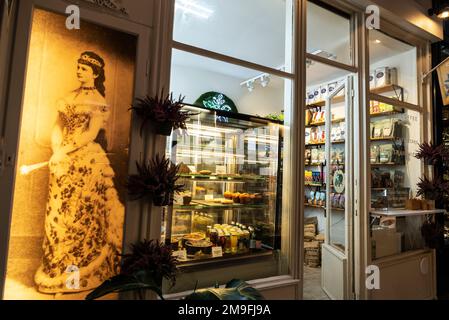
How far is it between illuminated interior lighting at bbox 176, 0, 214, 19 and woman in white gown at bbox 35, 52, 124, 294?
858mm

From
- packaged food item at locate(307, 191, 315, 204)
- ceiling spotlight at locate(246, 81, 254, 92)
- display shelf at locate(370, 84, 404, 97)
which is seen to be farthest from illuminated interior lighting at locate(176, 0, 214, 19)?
packaged food item at locate(307, 191, 315, 204)

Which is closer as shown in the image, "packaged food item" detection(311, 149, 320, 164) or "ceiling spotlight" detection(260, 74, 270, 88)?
"ceiling spotlight" detection(260, 74, 270, 88)

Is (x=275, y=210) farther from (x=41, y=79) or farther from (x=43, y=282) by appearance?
(x=41, y=79)

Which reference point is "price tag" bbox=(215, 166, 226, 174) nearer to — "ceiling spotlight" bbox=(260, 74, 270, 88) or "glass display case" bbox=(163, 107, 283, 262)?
"glass display case" bbox=(163, 107, 283, 262)

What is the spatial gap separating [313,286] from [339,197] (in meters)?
1.36

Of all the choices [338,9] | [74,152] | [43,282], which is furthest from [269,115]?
[43,282]

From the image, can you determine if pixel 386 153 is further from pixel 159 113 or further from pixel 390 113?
pixel 159 113

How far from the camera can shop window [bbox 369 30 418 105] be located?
3.24m

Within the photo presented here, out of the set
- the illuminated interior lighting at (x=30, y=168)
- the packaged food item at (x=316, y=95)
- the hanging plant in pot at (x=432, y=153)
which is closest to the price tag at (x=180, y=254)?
the illuminated interior lighting at (x=30, y=168)

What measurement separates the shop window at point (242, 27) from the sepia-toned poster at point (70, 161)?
712 millimetres

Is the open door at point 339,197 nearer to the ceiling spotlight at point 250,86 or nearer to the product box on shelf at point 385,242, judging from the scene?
the product box on shelf at point 385,242

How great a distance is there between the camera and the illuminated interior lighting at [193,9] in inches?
85.9

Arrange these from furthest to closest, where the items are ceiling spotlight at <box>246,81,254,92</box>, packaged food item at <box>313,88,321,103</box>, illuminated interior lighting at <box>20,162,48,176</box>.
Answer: packaged food item at <box>313,88,321,103</box>
ceiling spotlight at <box>246,81,254,92</box>
illuminated interior lighting at <box>20,162,48,176</box>

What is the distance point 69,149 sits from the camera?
5.38ft
